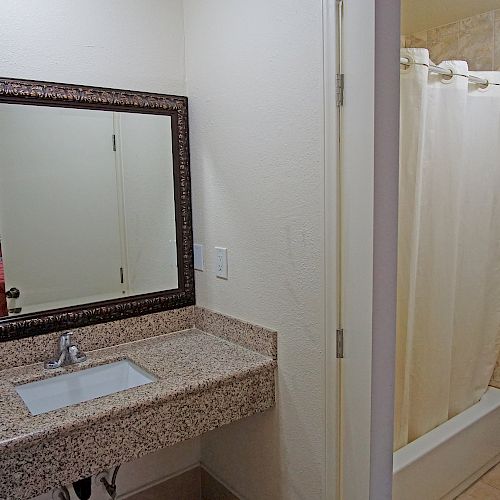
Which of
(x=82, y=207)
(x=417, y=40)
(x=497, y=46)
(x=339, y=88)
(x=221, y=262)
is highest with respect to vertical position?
(x=417, y=40)

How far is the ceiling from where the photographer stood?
2461 mm

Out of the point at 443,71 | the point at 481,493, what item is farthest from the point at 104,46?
the point at 481,493

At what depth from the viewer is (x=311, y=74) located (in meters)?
1.46

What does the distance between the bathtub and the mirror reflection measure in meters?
1.27

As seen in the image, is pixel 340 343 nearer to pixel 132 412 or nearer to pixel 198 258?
pixel 132 412

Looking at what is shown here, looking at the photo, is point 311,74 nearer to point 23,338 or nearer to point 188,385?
point 188,385

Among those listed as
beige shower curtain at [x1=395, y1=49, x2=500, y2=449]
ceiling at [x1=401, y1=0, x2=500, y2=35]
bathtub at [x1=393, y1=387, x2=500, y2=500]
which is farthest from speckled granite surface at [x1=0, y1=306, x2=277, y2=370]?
ceiling at [x1=401, y1=0, x2=500, y2=35]

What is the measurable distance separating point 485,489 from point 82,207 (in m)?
2.30

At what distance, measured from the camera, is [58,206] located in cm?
176

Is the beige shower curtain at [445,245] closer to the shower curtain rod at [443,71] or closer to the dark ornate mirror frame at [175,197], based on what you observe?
the shower curtain rod at [443,71]

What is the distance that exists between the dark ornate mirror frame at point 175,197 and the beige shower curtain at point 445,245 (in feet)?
3.01

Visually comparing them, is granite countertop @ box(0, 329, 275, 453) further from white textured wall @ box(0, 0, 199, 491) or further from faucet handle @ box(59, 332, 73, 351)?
white textured wall @ box(0, 0, 199, 491)

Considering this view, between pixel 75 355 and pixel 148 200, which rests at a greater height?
pixel 148 200

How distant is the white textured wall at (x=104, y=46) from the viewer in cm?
162
